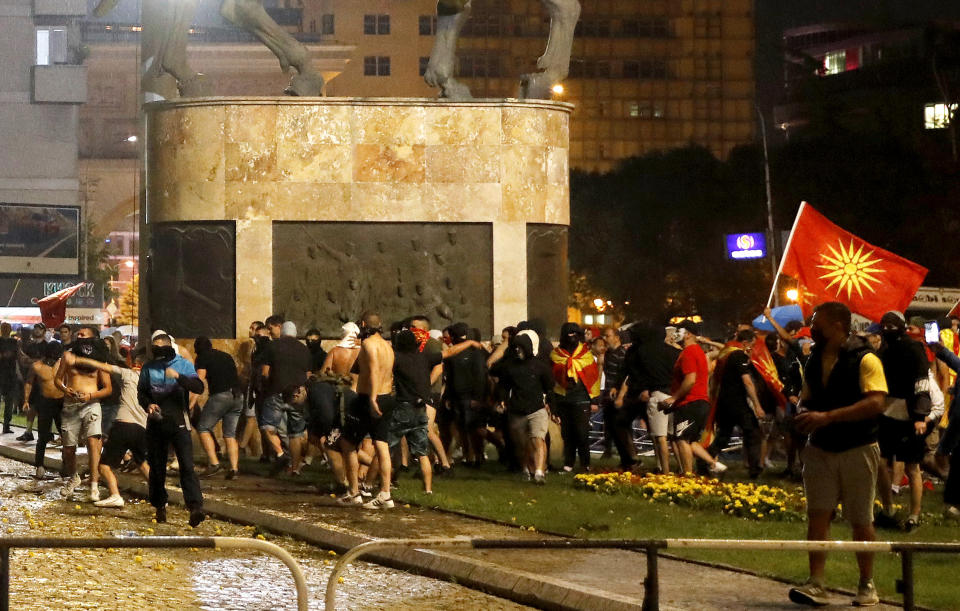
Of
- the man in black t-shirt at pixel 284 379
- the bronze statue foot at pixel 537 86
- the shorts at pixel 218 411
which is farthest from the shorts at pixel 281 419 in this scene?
the bronze statue foot at pixel 537 86

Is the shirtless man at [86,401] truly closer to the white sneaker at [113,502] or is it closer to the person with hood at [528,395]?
the white sneaker at [113,502]

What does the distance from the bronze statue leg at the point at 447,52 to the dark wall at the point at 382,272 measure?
1684 mm

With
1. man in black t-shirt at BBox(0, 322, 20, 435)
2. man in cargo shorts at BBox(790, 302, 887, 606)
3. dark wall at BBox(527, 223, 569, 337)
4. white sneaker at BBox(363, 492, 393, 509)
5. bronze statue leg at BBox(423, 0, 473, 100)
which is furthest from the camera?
man in black t-shirt at BBox(0, 322, 20, 435)

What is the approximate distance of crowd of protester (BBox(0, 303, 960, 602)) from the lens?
564 inches

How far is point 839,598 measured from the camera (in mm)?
9859

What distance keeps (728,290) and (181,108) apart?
56.5m

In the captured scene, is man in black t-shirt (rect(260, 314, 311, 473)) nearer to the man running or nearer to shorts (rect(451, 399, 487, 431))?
shorts (rect(451, 399, 487, 431))

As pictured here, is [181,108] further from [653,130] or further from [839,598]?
[653,130]

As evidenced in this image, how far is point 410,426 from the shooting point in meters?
15.9

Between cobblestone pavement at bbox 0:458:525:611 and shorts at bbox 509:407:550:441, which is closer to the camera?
cobblestone pavement at bbox 0:458:525:611

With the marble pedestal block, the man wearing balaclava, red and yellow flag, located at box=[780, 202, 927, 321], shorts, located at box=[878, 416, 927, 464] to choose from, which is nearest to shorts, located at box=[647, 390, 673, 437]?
red and yellow flag, located at box=[780, 202, 927, 321]

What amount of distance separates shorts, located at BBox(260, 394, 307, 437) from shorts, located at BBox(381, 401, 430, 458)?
192 centimetres

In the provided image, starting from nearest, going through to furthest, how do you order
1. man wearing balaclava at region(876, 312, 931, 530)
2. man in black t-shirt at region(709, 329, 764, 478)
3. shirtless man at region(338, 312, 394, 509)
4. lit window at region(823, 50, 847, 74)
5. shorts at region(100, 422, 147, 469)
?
man wearing balaclava at region(876, 312, 931, 530), shirtless man at region(338, 312, 394, 509), shorts at region(100, 422, 147, 469), man in black t-shirt at region(709, 329, 764, 478), lit window at region(823, 50, 847, 74)

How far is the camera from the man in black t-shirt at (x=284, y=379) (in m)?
17.9
